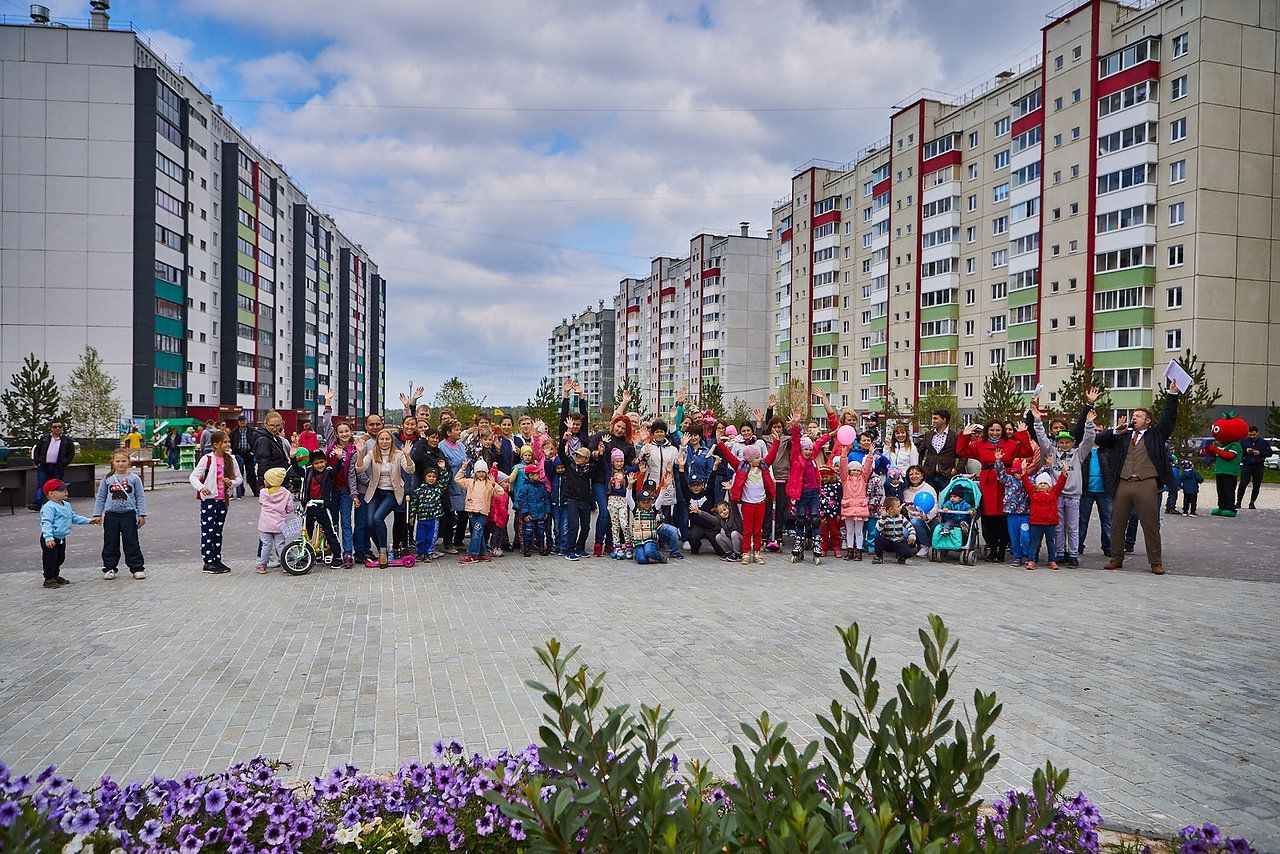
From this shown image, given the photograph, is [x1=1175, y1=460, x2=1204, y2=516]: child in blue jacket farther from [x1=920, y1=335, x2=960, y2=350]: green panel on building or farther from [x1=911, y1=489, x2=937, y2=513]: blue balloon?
[x1=920, y1=335, x2=960, y2=350]: green panel on building

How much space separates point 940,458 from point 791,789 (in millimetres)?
11259

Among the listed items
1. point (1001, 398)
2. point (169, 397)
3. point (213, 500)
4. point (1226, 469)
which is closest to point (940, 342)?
point (1001, 398)

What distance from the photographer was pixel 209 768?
4.36 m

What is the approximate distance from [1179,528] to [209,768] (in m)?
17.9

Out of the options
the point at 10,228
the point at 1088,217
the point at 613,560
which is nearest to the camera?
the point at 613,560

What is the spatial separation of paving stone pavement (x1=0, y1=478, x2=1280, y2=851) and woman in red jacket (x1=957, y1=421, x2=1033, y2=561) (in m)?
1.58

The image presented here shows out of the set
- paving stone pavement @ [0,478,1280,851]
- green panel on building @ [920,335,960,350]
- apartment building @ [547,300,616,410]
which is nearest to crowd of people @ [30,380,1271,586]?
paving stone pavement @ [0,478,1280,851]

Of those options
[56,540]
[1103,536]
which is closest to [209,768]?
[56,540]

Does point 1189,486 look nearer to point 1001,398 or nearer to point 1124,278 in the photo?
point 1001,398

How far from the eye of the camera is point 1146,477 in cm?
1080

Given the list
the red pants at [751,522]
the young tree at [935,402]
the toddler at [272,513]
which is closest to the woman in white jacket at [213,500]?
the toddler at [272,513]

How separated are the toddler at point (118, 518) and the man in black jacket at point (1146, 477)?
43.4 feet

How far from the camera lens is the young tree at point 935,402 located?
5634cm

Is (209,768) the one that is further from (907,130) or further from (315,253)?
(315,253)
